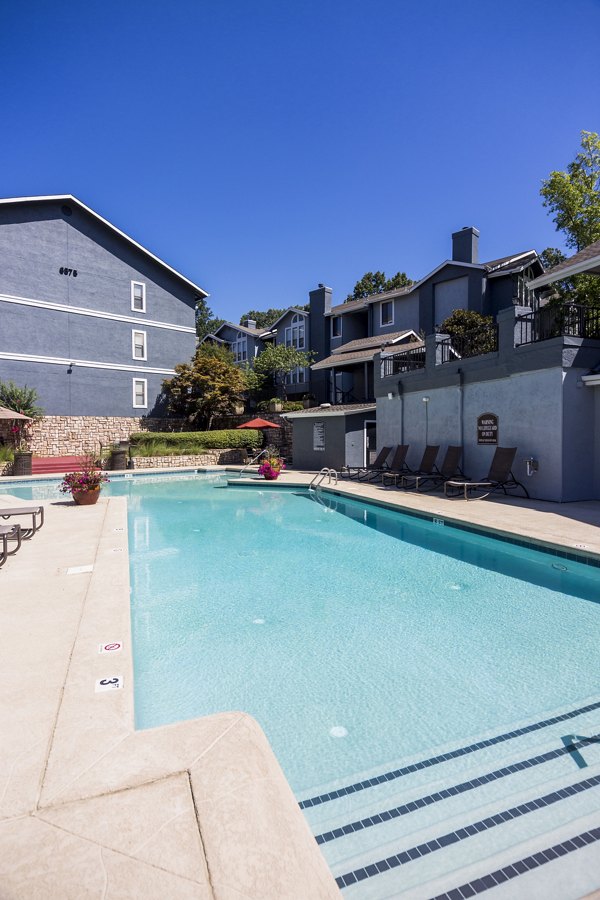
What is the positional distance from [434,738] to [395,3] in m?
12.7

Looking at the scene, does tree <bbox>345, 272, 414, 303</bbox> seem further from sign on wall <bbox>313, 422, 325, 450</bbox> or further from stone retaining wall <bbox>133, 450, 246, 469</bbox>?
sign on wall <bbox>313, 422, 325, 450</bbox>

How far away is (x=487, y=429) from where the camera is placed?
13531 mm

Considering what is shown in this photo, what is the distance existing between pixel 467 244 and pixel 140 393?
19.3 meters

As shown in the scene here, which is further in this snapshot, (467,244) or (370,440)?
(467,244)

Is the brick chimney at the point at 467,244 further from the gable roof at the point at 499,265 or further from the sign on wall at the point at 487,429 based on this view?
the sign on wall at the point at 487,429

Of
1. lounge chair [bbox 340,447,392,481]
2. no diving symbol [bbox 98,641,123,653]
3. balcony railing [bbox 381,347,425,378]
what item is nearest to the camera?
no diving symbol [bbox 98,641,123,653]

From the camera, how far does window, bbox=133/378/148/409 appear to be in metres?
27.7

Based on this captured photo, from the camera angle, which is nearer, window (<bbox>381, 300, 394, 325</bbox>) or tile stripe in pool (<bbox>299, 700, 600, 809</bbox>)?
tile stripe in pool (<bbox>299, 700, 600, 809</bbox>)

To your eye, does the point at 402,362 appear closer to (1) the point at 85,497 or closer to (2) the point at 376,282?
(1) the point at 85,497

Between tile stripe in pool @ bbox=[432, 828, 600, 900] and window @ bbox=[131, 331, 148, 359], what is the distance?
2842cm

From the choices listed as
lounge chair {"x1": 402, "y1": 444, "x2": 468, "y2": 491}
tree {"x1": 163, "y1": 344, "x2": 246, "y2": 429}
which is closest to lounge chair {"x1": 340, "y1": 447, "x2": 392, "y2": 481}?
lounge chair {"x1": 402, "y1": 444, "x2": 468, "y2": 491}

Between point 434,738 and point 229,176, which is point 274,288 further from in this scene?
point 434,738

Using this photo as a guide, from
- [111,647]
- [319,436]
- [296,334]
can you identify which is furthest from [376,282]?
[111,647]

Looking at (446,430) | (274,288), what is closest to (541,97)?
(446,430)
